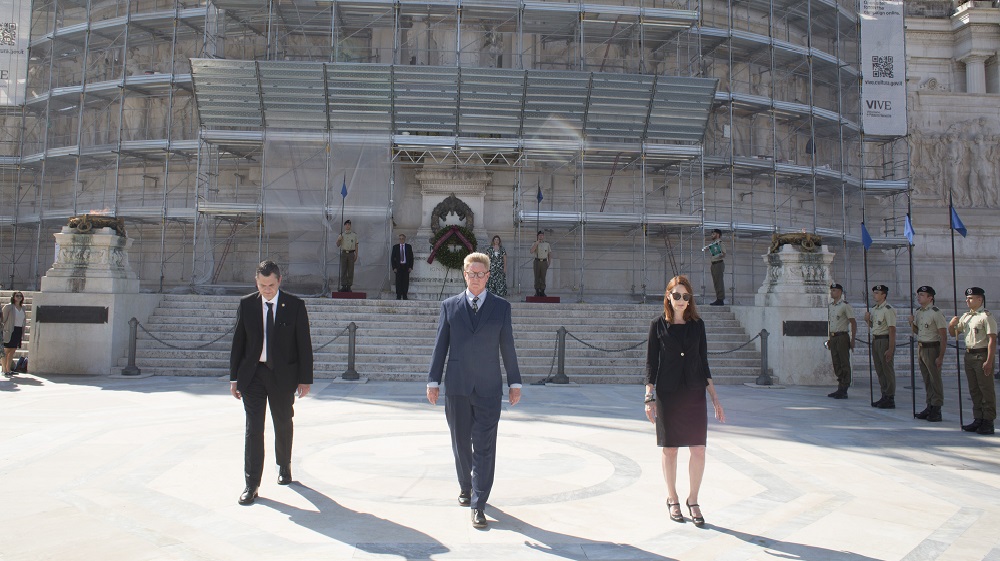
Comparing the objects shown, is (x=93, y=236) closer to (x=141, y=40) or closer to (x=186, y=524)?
(x=186, y=524)

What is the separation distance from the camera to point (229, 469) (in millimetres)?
5828

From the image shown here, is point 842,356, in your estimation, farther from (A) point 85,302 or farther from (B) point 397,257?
(A) point 85,302

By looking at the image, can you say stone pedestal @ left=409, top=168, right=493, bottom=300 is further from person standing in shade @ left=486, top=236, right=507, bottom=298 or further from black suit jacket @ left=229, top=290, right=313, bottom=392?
black suit jacket @ left=229, top=290, right=313, bottom=392

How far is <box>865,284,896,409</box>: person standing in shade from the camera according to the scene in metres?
10.1

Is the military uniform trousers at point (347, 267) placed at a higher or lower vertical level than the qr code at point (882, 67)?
lower

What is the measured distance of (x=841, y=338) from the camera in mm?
11695

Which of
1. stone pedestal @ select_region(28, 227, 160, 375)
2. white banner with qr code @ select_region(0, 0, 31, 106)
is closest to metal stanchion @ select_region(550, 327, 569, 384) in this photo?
stone pedestal @ select_region(28, 227, 160, 375)

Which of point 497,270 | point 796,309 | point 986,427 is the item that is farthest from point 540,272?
point 986,427

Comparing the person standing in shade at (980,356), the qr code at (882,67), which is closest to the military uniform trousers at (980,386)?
the person standing in shade at (980,356)

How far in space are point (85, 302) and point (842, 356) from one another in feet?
45.8

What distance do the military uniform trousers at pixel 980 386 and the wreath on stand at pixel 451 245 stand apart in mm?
12617

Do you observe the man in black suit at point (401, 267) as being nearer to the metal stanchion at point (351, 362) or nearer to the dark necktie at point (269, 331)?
the metal stanchion at point (351, 362)

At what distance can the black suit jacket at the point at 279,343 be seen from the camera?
5176 millimetres

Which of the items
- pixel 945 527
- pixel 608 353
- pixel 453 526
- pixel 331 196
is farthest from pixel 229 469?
pixel 331 196
